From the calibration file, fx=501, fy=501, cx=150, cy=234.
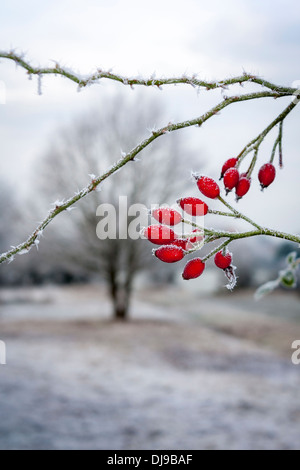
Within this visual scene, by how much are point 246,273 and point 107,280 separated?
8.61 meters

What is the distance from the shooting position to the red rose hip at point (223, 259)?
26.1 inches

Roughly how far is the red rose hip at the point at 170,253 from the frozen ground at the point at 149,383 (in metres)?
5.89

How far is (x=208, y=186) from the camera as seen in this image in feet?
2.25

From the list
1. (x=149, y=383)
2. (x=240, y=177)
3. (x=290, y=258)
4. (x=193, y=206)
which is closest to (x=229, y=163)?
(x=240, y=177)

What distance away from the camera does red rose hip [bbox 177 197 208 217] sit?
2.14 feet

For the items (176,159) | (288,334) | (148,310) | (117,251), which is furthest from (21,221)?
(288,334)

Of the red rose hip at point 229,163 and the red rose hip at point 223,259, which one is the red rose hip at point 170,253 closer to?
the red rose hip at point 223,259

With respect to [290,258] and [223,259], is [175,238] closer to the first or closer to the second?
[223,259]

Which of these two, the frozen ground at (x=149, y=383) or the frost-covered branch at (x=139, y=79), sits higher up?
the frozen ground at (x=149, y=383)

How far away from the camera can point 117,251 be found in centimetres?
1662

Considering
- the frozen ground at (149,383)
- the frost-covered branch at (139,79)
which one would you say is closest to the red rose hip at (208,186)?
the frost-covered branch at (139,79)

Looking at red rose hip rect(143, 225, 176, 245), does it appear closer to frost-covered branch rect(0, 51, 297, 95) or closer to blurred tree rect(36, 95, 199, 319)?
frost-covered branch rect(0, 51, 297, 95)

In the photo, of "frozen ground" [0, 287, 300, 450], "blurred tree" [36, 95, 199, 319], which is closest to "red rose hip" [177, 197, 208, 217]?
"frozen ground" [0, 287, 300, 450]
